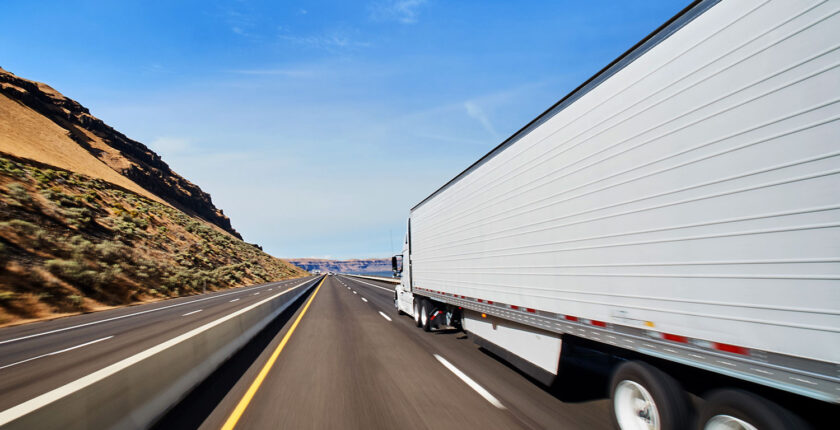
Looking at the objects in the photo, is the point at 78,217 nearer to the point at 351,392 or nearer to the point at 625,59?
the point at 351,392

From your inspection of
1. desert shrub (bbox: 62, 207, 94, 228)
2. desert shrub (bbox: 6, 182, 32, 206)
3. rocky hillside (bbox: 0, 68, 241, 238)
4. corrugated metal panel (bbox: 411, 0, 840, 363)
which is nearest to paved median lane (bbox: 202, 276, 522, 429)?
corrugated metal panel (bbox: 411, 0, 840, 363)

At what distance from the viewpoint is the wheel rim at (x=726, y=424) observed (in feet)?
9.53

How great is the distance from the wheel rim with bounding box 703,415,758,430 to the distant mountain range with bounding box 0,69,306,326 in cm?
2377

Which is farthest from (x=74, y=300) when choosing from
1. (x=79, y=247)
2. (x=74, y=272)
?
(x=79, y=247)

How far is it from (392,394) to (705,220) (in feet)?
15.4

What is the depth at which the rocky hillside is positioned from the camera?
Answer: 71.6m

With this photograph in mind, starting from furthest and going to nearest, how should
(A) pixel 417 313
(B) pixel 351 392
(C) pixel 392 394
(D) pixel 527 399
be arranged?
(A) pixel 417 313
(B) pixel 351 392
(C) pixel 392 394
(D) pixel 527 399

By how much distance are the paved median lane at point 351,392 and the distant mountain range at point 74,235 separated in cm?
1713

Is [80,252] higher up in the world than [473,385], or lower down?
higher up

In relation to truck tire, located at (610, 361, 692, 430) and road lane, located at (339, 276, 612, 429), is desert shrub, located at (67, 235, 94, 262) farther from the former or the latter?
truck tire, located at (610, 361, 692, 430)

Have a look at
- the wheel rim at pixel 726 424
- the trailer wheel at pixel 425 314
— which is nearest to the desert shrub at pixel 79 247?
the trailer wheel at pixel 425 314

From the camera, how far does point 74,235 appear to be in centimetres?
2831

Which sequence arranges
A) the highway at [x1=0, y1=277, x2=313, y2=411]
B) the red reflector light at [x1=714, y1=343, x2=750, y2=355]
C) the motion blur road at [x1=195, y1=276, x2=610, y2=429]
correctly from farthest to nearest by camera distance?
the highway at [x1=0, y1=277, x2=313, y2=411] < the motion blur road at [x1=195, y1=276, x2=610, y2=429] < the red reflector light at [x1=714, y1=343, x2=750, y2=355]

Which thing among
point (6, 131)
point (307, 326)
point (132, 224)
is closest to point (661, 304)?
point (307, 326)
